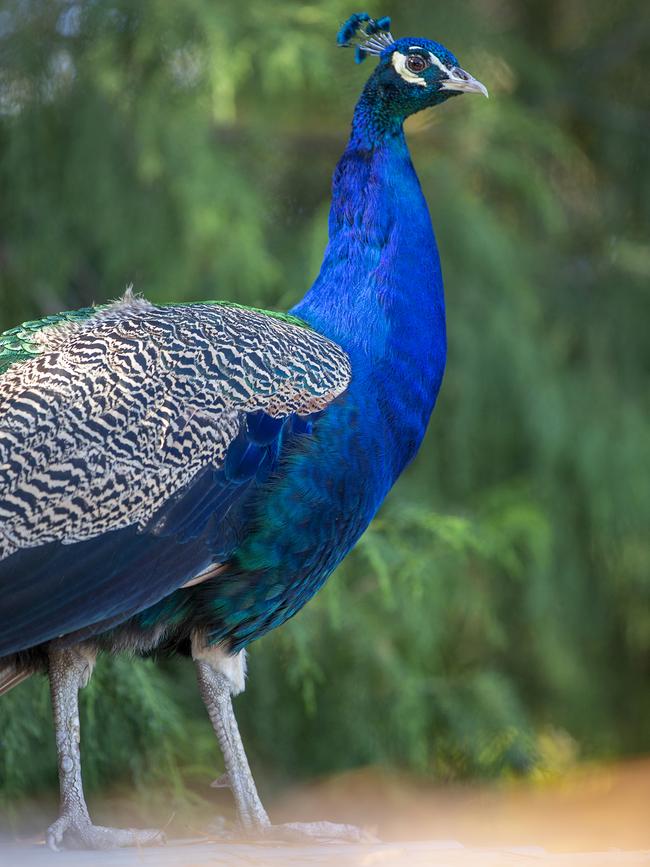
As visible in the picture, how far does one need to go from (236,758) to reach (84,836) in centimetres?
35

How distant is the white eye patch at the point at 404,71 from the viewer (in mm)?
3012

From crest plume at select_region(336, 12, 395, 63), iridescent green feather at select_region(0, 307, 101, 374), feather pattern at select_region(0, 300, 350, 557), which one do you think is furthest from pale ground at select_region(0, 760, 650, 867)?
crest plume at select_region(336, 12, 395, 63)

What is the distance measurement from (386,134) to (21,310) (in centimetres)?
161

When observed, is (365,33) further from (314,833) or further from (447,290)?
(314,833)

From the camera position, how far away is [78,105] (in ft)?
13.6

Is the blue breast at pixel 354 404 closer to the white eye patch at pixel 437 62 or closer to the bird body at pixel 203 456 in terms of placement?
the bird body at pixel 203 456

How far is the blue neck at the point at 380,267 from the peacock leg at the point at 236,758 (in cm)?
67

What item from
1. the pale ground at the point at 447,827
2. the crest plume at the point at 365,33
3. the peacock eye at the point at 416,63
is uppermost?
the crest plume at the point at 365,33

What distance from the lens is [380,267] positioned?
2814mm

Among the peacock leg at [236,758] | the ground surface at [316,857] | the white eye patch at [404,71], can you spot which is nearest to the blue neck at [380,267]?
the white eye patch at [404,71]

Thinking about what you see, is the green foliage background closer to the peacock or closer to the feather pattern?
the peacock

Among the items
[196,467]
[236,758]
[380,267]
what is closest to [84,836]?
[236,758]

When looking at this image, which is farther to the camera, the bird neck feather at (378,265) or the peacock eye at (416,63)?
the peacock eye at (416,63)

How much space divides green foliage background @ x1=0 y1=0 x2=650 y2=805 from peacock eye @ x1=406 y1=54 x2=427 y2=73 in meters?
1.14
